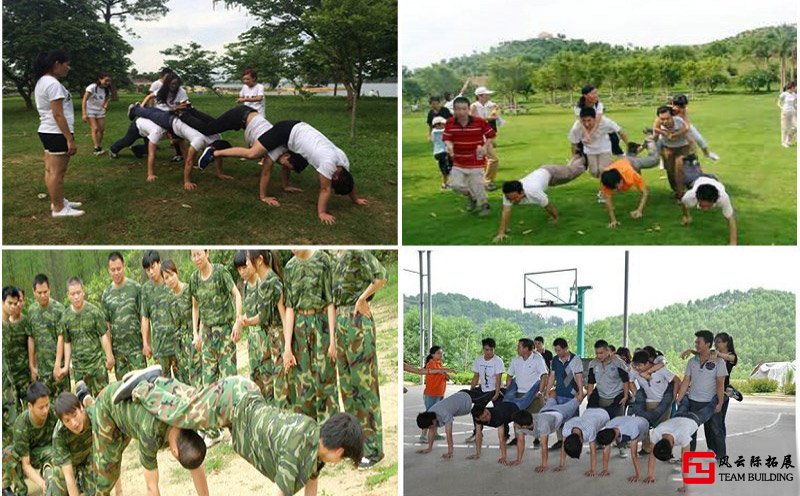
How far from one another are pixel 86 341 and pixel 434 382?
2447mm

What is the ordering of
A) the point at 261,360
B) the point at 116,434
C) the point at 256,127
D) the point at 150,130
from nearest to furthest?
the point at 116,434
the point at 261,360
the point at 256,127
the point at 150,130

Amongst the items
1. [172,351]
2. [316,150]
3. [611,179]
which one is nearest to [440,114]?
[316,150]

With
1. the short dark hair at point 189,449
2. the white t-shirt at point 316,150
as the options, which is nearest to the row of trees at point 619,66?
the white t-shirt at point 316,150

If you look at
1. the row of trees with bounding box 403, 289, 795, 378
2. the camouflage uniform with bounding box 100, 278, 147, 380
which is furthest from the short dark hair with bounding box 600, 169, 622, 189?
the camouflage uniform with bounding box 100, 278, 147, 380

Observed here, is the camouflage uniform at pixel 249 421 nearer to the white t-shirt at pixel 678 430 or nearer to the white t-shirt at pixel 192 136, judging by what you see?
the white t-shirt at pixel 192 136

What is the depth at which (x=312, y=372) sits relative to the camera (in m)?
6.50

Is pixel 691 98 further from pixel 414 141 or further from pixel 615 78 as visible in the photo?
pixel 414 141

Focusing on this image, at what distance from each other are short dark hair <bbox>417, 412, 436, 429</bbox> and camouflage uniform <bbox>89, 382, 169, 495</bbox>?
5.72 ft

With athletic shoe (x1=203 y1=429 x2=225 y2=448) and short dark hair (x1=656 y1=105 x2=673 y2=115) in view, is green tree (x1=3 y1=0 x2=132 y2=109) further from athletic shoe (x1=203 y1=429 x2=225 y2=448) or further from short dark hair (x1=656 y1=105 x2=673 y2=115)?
short dark hair (x1=656 y1=105 x2=673 y2=115)

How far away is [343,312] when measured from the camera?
6.46 m

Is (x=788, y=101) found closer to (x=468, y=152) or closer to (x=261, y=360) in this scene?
(x=468, y=152)

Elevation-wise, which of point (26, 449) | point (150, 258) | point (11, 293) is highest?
point (150, 258)

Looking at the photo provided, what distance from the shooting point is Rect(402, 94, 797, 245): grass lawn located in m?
6.71

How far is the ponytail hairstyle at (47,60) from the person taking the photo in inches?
264
